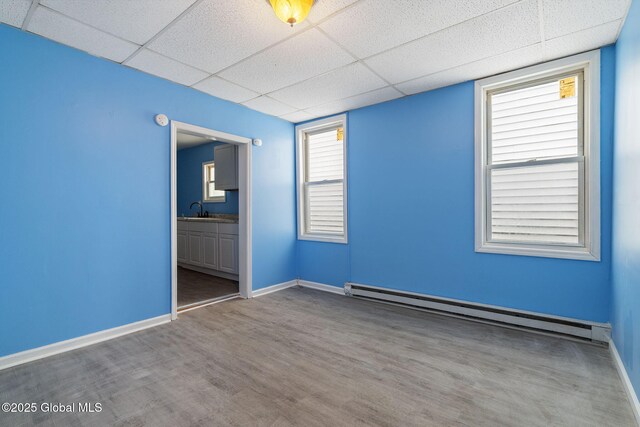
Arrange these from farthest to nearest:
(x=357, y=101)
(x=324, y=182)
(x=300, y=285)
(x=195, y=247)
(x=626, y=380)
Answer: (x=195, y=247) < (x=300, y=285) < (x=324, y=182) < (x=357, y=101) < (x=626, y=380)

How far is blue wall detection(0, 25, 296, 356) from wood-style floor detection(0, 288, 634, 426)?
1.21 ft

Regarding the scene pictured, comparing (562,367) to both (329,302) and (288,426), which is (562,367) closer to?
(288,426)

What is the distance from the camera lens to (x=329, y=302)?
3791mm

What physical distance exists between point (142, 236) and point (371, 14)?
9.16 feet

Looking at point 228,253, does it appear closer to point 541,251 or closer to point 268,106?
point 268,106

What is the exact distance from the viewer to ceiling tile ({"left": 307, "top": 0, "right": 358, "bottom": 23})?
78.1 inches

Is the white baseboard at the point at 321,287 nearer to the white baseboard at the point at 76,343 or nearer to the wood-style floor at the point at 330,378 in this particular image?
the wood-style floor at the point at 330,378

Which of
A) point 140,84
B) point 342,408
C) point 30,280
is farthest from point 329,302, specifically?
point 140,84

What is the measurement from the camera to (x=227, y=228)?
484cm

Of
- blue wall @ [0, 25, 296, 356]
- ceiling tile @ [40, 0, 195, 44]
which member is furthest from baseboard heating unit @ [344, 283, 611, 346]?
ceiling tile @ [40, 0, 195, 44]

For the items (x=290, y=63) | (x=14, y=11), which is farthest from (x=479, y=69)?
(x=14, y=11)

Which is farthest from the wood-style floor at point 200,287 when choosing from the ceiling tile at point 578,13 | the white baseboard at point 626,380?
the ceiling tile at point 578,13

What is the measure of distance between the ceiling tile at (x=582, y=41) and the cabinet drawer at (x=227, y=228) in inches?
166

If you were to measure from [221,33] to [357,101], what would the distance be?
1910 millimetres
